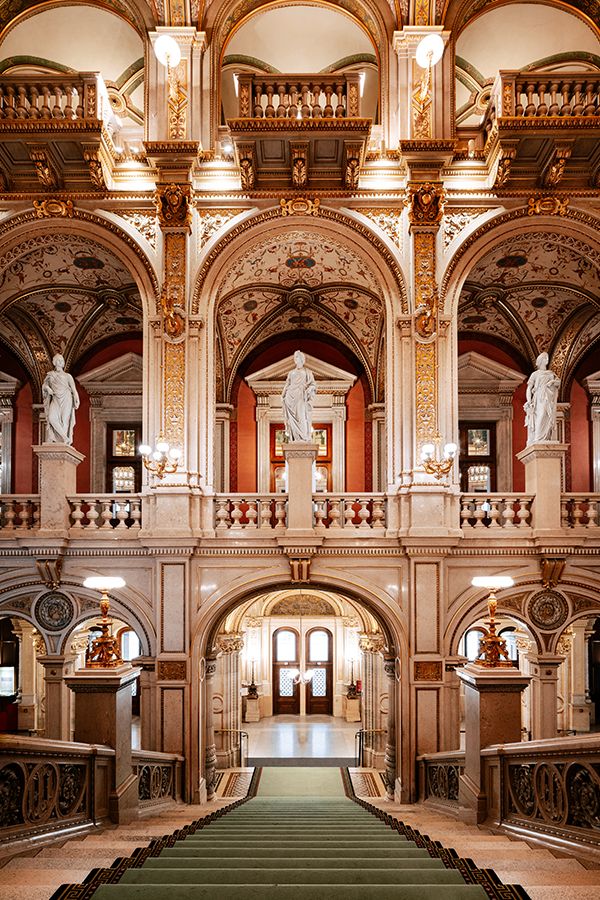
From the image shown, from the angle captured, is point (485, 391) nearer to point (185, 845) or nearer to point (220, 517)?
point (220, 517)

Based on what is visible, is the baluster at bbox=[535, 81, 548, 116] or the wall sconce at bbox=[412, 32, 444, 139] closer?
the baluster at bbox=[535, 81, 548, 116]

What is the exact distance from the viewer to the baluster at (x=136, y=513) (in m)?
12.2

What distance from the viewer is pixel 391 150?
1267 cm

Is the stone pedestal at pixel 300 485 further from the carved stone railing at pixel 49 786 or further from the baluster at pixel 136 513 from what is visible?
the carved stone railing at pixel 49 786

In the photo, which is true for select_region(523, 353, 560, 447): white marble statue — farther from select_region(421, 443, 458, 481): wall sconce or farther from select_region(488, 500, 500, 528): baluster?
select_region(421, 443, 458, 481): wall sconce

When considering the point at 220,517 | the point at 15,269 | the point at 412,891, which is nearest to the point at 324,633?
the point at 220,517

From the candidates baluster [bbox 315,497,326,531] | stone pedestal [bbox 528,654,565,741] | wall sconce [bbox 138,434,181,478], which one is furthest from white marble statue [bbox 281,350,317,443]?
stone pedestal [bbox 528,654,565,741]

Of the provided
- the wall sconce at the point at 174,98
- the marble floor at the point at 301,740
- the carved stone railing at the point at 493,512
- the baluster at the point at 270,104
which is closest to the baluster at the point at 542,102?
the baluster at the point at 270,104

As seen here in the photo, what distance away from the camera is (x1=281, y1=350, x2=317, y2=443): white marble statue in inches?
478

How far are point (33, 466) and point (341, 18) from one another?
10.4 meters

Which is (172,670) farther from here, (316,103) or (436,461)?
(316,103)

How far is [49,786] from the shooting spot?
20.2 ft

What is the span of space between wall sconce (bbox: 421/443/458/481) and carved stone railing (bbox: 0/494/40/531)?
232 inches

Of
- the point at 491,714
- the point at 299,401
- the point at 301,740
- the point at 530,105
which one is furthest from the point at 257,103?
the point at 301,740
